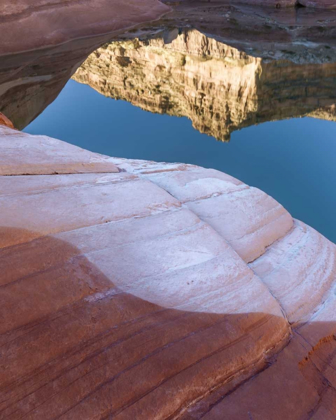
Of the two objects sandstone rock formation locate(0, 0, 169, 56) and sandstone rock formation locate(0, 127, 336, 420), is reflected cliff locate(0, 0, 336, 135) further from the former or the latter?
sandstone rock formation locate(0, 127, 336, 420)

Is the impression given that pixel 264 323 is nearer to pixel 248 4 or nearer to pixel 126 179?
pixel 126 179

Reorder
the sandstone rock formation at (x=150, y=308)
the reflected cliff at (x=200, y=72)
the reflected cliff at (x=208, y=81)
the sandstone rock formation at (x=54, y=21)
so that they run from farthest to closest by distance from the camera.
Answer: the sandstone rock formation at (x=54, y=21)
the reflected cliff at (x=208, y=81)
the reflected cliff at (x=200, y=72)
the sandstone rock formation at (x=150, y=308)

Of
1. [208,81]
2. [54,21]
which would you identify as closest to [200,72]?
[208,81]

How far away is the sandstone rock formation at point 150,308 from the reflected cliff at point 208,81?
12.1ft

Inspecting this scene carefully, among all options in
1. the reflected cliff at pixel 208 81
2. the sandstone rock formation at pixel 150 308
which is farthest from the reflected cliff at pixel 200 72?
the sandstone rock formation at pixel 150 308

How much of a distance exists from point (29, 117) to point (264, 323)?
5290 millimetres

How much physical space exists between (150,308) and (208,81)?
7028 mm

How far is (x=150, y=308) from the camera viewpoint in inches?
52.4

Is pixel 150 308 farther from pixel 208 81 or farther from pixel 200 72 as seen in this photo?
pixel 200 72

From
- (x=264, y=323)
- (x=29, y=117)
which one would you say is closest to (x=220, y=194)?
(x=264, y=323)

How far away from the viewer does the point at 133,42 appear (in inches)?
350

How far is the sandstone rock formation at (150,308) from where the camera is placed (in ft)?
3.63

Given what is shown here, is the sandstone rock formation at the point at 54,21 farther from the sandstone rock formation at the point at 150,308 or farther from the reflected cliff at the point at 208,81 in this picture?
the sandstone rock formation at the point at 150,308

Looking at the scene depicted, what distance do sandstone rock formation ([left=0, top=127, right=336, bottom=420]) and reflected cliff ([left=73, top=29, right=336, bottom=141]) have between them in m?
3.68
